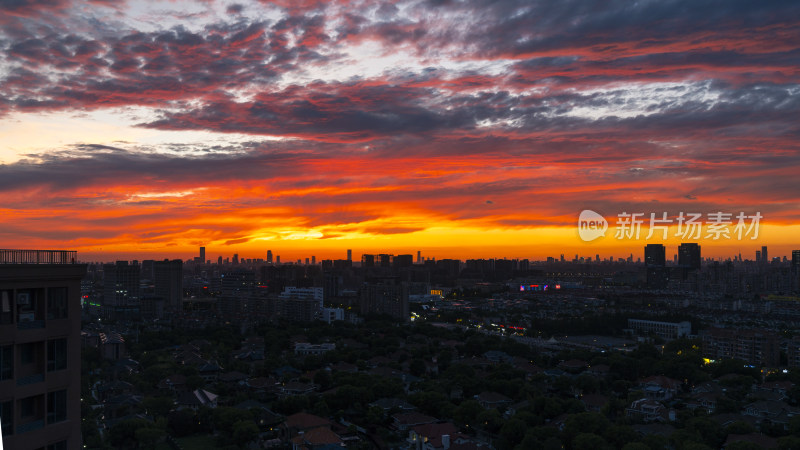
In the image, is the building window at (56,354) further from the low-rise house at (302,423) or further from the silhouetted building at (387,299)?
the silhouetted building at (387,299)

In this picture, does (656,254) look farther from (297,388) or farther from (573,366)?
(297,388)

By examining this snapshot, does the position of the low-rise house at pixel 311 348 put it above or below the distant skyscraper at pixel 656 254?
below

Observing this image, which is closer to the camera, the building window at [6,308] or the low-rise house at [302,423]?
the building window at [6,308]

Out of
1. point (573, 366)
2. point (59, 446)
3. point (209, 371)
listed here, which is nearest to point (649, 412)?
point (573, 366)

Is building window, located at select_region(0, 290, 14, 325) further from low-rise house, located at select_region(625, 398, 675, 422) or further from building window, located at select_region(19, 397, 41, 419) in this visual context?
low-rise house, located at select_region(625, 398, 675, 422)

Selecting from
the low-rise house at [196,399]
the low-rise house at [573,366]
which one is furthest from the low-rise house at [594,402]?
the low-rise house at [196,399]

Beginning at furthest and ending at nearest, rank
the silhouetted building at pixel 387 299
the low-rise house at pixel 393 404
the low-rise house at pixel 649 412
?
the silhouetted building at pixel 387 299 < the low-rise house at pixel 393 404 < the low-rise house at pixel 649 412

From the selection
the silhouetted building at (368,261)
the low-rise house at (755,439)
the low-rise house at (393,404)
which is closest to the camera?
the low-rise house at (755,439)
